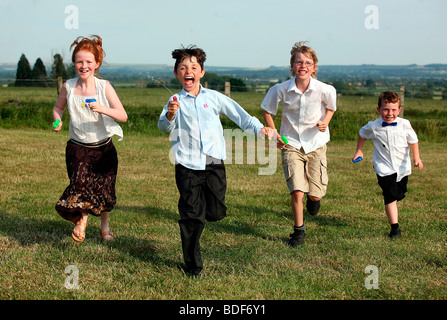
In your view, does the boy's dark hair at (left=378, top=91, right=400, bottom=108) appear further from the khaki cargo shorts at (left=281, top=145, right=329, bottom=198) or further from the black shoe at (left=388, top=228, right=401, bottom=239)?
the black shoe at (left=388, top=228, right=401, bottom=239)

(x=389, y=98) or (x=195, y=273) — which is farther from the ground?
(x=389, y=98)

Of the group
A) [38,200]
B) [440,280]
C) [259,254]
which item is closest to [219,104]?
[259,254]

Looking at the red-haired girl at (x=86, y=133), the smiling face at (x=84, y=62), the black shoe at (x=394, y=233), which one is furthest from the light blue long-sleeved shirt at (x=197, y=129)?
the black shoe at (x=394, y=233)

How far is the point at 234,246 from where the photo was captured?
219 inches

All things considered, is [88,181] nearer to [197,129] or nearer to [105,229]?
[105,229]

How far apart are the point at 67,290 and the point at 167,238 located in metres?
1.68

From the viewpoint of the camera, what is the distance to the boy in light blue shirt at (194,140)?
4.50 m

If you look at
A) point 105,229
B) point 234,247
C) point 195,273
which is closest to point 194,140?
point 195,273

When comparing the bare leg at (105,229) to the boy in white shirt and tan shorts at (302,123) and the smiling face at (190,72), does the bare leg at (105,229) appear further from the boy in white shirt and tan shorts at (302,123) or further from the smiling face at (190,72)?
the boy in white shirt and tan shorts at (302,123)

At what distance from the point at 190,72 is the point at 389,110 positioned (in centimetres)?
266

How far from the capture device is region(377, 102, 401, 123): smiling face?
592cm

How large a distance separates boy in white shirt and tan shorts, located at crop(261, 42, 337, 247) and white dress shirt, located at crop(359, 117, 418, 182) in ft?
2.39

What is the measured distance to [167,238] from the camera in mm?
5703
